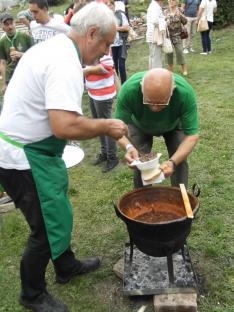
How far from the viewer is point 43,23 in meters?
5.61

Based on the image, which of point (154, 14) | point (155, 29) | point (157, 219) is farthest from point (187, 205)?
point (155, 29)

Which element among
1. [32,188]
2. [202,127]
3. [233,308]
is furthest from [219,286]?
[202,127]

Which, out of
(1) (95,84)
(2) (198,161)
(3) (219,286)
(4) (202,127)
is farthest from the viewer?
(4) (202,127)

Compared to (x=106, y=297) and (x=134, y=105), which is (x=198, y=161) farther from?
(x=106, y=297)

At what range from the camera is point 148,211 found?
3.22m

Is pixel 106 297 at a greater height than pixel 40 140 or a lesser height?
lesser

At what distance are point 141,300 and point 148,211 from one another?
65 centimetres

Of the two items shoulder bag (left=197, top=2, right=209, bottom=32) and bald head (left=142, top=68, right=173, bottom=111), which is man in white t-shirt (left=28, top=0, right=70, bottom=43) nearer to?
bald head (left=142, top=68, right=173, bottom=111)

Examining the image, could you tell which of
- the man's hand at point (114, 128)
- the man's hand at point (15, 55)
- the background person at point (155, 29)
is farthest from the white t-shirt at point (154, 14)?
the man's hand at point (114, 128)

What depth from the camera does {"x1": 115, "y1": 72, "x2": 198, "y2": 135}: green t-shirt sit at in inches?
123

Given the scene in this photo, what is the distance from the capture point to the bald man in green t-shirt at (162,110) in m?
2.89

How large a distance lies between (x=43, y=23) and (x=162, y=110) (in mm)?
3076

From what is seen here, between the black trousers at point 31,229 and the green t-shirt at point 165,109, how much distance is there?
3.43 feet

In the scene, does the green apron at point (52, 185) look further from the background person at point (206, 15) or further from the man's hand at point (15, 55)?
the background person at point (206, 15)
